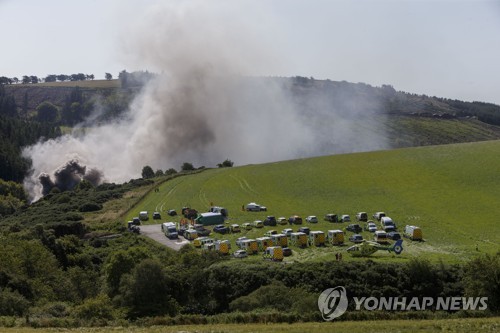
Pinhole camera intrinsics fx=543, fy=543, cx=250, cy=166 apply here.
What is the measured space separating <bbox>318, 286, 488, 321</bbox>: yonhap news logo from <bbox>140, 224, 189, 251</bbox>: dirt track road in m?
24.7

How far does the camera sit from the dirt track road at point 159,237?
6058 centimetres

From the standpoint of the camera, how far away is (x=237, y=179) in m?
95.2

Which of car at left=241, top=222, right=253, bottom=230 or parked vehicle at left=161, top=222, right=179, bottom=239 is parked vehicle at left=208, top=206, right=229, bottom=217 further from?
parked vehicle at left=161, top=222, right=179, bottom=239

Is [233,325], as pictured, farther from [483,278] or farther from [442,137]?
[442,137]

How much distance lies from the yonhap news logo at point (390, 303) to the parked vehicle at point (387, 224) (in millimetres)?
19069

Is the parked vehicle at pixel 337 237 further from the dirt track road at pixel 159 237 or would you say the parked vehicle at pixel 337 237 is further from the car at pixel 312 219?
the dirt track road at pixel 159 237

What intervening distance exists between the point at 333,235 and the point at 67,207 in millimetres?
51987

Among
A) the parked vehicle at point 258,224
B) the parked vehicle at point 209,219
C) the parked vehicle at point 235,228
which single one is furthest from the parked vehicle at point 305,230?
the parked vehicle at point 209,219

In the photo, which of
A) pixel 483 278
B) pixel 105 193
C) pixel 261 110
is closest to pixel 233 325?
pixel 483 278

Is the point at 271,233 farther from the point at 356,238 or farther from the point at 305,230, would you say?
the point at 356,238

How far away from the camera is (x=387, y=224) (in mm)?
59375

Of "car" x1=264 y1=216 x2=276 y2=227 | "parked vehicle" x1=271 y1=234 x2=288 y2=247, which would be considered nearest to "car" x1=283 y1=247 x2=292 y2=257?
"parked vehicle" x1=271 y1=234 x2=288 y2=247

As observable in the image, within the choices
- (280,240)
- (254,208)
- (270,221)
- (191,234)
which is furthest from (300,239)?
(254,208)

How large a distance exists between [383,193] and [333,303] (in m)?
43.3
